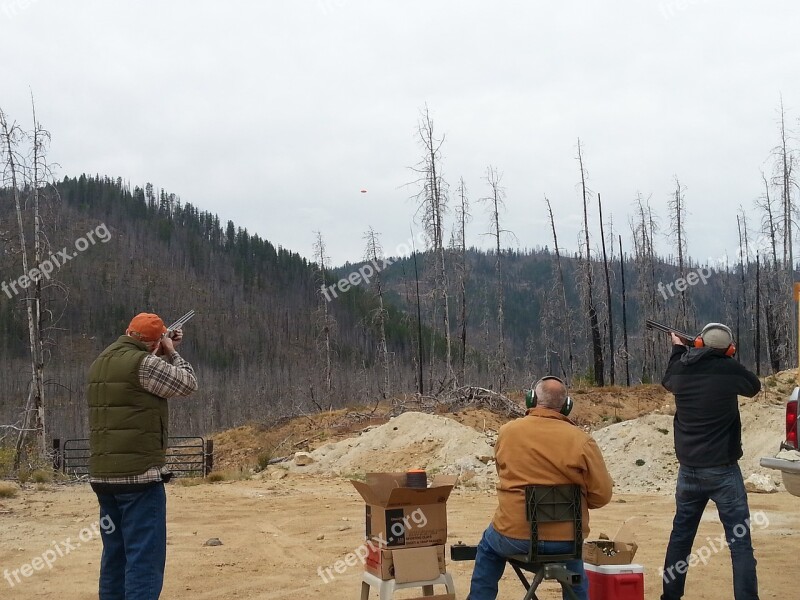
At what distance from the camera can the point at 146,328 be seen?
16.8 ft

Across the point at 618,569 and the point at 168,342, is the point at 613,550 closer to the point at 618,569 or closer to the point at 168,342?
the point at 618,569

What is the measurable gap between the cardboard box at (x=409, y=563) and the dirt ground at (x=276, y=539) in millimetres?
1782

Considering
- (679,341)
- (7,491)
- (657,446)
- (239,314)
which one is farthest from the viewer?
(239,314)

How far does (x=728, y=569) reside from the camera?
7570mm

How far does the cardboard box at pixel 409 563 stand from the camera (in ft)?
16.6

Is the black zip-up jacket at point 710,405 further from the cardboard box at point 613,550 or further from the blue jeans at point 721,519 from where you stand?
the cardboard box at point 613,550

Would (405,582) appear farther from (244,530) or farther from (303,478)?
(303,478)

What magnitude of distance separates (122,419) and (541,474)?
8.56 ft

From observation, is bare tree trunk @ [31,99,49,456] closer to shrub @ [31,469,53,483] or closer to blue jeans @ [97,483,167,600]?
shrub @ [31,469,53,483]

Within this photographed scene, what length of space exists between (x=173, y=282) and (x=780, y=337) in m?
105

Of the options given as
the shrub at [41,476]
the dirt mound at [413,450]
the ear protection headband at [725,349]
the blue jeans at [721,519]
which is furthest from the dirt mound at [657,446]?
the shrub at [41,476]

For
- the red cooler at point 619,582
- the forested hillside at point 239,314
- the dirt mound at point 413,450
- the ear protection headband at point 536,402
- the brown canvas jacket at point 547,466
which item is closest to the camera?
the brown canvas jacket at point 547,466

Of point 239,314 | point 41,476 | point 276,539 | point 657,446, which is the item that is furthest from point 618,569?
point 239,314

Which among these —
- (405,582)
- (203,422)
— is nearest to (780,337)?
(405,582)
